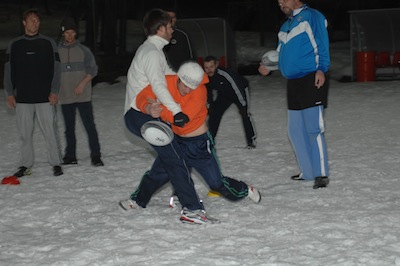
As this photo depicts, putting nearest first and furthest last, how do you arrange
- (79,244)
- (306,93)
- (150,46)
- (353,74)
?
(79,244), (150,46), (306,93), (353,74)

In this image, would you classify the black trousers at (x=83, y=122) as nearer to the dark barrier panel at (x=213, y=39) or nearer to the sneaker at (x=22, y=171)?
the sneaker at (x=22, y=171)

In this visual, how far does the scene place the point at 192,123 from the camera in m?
6.19

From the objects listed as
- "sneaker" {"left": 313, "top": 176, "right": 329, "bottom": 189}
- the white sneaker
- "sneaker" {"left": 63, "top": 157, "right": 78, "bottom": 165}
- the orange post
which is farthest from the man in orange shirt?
the orange post

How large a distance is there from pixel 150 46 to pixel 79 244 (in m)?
1.63

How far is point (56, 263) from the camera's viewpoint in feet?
17.2

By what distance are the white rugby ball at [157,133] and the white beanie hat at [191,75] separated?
0.37 m

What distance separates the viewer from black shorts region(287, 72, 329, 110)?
7.24m

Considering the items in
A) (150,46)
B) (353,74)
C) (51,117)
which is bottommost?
(353,74)

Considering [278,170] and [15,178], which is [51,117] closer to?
[15,178]

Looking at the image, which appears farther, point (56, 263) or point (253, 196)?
point (253, 196)

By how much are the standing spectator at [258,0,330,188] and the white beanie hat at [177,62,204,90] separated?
164cm

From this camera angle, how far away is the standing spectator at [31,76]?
7965 mm

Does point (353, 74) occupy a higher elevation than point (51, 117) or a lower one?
lower

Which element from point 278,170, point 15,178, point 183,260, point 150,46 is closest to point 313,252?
point 183,260
